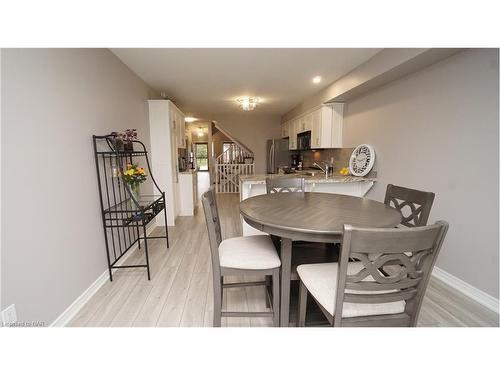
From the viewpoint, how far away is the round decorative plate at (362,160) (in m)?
3.14

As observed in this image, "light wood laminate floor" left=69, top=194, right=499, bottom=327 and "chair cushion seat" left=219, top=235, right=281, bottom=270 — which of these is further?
"light wood laminate floor" left=69, top=194, right=499, bottom=327

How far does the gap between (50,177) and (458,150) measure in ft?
10.8

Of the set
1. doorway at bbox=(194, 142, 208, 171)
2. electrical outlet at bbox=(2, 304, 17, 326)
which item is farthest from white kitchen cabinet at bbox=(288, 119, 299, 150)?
doorway at bbox=(194, 142, 208, 171)

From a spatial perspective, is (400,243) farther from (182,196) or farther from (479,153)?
(182,196)

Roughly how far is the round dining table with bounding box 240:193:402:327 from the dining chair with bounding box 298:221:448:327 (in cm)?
24

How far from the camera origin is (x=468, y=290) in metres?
1.96

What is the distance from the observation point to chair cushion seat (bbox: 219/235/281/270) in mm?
1467

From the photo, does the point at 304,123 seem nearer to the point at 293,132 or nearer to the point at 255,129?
the point at 293,132

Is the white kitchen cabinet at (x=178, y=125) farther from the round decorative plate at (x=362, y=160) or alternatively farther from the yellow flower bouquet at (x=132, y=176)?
the round decorative plate at (x=362, y=160)

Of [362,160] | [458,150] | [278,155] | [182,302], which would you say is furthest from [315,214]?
[278,155]

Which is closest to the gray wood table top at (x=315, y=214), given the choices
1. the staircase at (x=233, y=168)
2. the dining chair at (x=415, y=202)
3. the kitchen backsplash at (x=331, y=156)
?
the dining chair at (x=415, y=202)

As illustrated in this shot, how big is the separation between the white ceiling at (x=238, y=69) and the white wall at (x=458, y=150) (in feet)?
2.58

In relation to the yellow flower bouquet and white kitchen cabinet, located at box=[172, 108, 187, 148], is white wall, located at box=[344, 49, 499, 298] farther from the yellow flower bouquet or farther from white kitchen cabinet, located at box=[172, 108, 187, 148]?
white kitchen cabinet, located at box=[172, 108, 187, 148]
